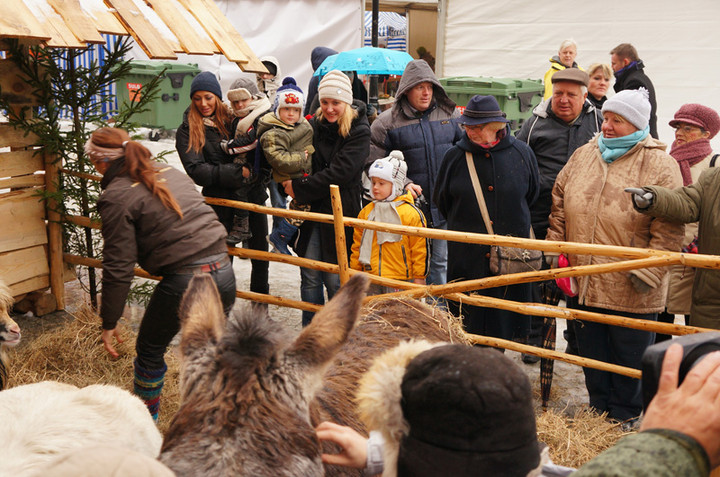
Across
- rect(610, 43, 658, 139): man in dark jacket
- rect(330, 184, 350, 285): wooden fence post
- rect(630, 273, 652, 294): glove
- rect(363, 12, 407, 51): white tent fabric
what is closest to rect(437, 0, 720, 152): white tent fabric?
rect(610, 43, 658, 139): man in dark jacket

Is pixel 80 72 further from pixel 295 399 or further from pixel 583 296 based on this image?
pixel 295 399

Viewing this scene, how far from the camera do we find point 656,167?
4.38 metres

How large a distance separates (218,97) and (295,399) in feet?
15.2

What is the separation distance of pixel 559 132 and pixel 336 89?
1.84 meters

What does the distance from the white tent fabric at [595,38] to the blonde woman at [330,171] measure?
8.52m

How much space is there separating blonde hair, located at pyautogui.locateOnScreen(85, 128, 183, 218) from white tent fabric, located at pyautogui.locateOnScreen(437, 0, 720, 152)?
10558mm

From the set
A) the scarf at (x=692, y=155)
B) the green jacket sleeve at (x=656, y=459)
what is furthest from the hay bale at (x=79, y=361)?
the scarf at (x=692, y=155)

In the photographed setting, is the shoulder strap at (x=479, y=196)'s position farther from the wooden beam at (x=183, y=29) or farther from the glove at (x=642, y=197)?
the wooden beam at (x=183, y=29)

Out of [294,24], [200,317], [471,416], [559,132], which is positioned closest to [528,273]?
[559,132]

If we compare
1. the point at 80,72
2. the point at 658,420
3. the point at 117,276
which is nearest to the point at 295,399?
the point at 658,420

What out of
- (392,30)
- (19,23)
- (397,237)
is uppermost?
(392,30)

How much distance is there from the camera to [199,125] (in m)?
5.96

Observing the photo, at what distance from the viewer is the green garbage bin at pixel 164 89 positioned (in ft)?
49.2

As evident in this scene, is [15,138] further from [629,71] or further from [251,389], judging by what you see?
[629,71]
